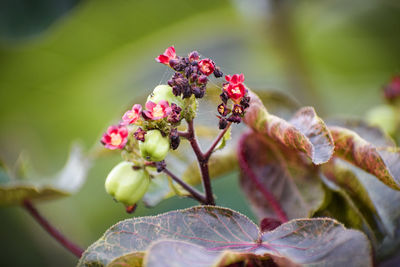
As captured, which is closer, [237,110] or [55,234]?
[237,110]

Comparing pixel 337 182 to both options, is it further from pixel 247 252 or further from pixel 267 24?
pixel 267 24

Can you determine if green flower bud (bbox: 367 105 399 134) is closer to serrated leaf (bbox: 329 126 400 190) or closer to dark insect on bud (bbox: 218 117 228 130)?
serrated leaf (bbox: 329 126 400 190)

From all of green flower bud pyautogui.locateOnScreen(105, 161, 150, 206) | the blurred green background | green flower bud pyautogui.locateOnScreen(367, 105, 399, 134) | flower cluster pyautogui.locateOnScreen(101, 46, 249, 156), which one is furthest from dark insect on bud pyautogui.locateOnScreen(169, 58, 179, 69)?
the blurred green background

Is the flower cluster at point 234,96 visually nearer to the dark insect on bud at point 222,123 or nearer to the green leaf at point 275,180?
the dark insect on bud at point 222,123

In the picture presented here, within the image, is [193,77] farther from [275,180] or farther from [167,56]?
[275,180]

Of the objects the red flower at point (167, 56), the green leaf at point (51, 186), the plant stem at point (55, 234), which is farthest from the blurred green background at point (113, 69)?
the red flower at point (167, 56)

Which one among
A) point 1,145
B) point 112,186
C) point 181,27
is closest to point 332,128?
point 112,186

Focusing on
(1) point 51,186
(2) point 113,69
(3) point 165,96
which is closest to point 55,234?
(1) point 51,186
